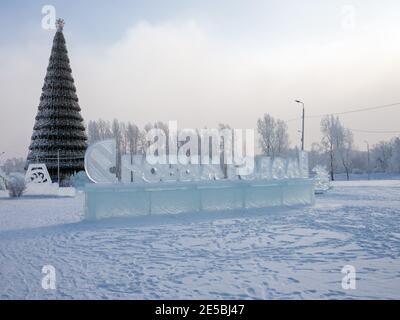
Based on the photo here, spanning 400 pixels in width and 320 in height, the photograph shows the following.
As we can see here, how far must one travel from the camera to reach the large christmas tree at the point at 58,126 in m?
34.0

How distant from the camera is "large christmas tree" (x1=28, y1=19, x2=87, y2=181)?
112 feet

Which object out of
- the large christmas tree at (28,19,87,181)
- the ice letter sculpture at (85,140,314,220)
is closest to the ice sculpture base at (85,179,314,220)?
the ice letter sculpture at (85,140,314,220)

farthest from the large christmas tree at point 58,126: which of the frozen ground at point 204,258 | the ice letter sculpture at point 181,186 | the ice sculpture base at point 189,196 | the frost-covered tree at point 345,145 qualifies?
the frost-covered tree at point 345,145

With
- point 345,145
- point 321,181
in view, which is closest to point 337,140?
point 345,145

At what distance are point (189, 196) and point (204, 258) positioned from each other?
670cm

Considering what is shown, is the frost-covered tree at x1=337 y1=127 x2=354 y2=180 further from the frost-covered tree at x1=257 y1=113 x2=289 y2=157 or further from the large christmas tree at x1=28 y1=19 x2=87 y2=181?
the large christmas tree at x1=28 y1=19 x2=87 y2=181

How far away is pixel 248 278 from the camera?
4801 millimetres

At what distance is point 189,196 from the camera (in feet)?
41.6

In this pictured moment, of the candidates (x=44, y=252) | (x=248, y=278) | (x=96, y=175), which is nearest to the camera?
(x=248, y=278)

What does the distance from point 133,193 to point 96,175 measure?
148 cm

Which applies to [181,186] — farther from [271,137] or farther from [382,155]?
[382,155]

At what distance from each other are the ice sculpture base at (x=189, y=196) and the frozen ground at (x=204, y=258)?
3.45ft
